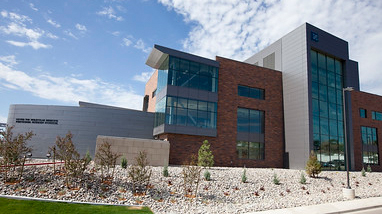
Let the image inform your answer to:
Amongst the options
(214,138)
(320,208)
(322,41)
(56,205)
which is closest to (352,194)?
(320,208)

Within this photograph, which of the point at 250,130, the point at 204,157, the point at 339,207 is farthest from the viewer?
the point at 250,130

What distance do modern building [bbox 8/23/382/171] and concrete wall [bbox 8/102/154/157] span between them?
0.15 m

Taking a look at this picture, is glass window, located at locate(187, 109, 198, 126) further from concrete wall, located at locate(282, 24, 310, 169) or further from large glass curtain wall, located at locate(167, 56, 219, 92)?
concrete wall, located at locate(282, 24, 310, 169)

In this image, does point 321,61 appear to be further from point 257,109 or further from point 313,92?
point 257,109

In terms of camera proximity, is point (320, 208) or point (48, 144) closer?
point (320, 208)

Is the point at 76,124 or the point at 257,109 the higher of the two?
the point at 257,109

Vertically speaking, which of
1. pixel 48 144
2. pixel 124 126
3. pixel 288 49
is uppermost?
pixel 288 49

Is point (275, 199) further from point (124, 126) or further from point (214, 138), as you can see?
point (124, 126)

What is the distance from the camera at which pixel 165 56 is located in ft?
90.3

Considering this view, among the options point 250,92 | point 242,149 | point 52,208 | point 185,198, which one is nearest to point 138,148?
point 185,198

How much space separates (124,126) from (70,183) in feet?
62.5

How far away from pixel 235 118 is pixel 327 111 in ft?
38.4

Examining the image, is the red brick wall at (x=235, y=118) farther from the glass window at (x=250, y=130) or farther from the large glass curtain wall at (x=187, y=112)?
the large glass curtain wall at (x=187, y=112)

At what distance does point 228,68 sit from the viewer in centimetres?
2998
